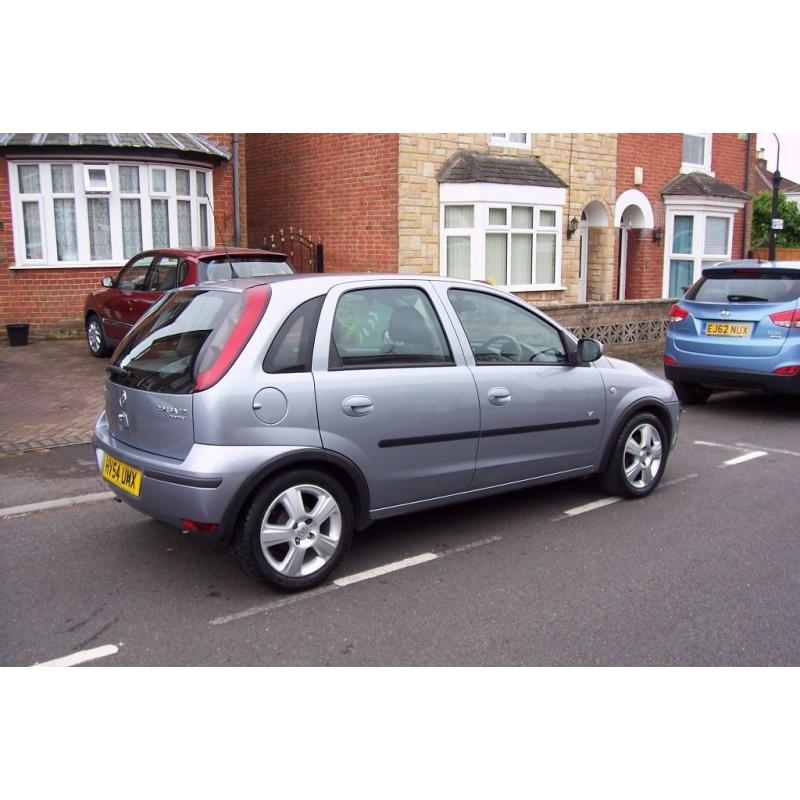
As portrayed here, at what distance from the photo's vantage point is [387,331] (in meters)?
4.91

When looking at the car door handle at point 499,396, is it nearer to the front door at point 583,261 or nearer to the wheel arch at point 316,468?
the wheel arch at point 316,468

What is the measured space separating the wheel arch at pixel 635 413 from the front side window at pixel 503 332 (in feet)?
2.20

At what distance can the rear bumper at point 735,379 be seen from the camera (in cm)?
895

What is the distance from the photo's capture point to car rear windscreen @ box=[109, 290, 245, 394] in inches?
172

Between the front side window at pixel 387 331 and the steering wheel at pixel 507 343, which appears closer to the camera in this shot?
the front side window at pixel 387 331

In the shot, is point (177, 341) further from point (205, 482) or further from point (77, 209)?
point (77, 209)

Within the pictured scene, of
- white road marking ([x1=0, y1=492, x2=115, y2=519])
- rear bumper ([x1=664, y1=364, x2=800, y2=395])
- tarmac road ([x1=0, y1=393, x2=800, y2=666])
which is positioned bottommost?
tarmac road ([x1=0, y1=393, x2=800, y2=666])

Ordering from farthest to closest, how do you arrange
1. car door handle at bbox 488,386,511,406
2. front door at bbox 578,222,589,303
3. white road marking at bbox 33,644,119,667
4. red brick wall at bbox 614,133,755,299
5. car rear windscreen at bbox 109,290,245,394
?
red brick wall at bbox 614,133,755,299 < front door at bbox 578,222,589,303 < car door handle at bbox 488,386,511,406 < car rear windscreen at bbox 109,290,245,394 < white road marking at bbox 33,644,119,667

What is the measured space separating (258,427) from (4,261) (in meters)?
12.2

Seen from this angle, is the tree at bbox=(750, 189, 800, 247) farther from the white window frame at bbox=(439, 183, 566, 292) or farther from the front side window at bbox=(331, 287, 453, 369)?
the front side window at bbox=(331, 287, 453, 369)

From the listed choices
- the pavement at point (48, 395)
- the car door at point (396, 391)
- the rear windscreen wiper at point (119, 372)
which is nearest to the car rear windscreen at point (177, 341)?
the rear windscreen wiper at point (119, 372)

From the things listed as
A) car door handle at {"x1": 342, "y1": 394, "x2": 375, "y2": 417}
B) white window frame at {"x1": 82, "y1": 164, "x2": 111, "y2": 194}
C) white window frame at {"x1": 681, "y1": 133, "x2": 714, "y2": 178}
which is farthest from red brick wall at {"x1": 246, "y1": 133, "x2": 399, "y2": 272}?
car door handle at {"x1": 342, "y1": 394, "x2": 375, "y2": 417}

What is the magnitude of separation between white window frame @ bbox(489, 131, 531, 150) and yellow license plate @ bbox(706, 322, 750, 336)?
8181 mm
